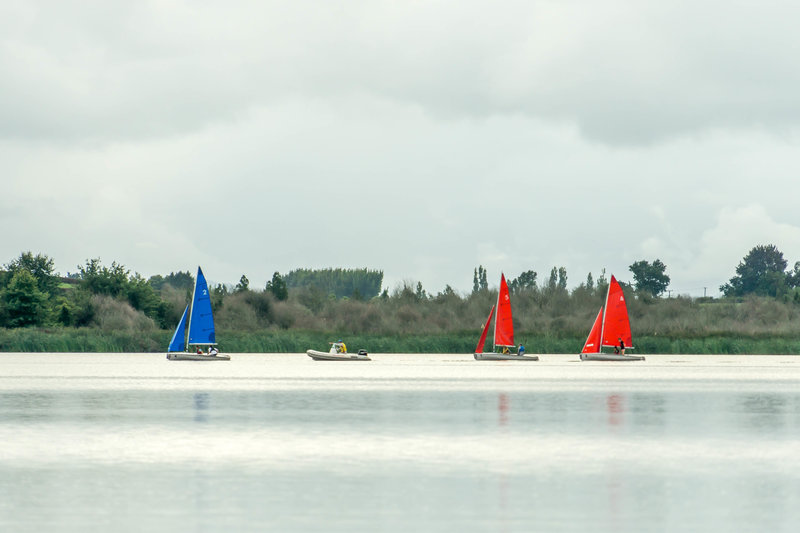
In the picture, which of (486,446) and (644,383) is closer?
(486,446)

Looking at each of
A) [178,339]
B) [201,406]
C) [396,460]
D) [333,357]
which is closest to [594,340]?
[333,357]

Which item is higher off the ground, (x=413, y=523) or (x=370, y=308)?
(x=370, y=308)

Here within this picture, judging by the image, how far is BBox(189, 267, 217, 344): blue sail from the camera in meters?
70.1

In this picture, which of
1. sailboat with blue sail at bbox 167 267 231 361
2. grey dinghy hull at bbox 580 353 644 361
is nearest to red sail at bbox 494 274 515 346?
grey dinghy hull at bbox 580 353 644 361

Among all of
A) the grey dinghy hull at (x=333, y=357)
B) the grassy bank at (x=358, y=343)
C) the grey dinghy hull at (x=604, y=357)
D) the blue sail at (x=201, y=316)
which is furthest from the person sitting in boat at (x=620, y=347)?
the blue sail at (x=201, y=316)

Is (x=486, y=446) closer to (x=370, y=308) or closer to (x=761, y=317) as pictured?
(x=370, y=308)

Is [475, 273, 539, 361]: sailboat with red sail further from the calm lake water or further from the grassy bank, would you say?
the calm lake water

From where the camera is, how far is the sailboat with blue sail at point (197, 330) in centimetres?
6981

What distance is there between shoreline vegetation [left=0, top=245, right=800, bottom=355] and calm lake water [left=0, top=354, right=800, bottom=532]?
42.7 meters

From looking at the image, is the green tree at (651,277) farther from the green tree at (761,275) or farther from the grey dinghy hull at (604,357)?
the grey dinghy hull at (604,357)

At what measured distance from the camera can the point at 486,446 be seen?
22.7m

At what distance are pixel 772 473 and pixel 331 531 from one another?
28.8ft

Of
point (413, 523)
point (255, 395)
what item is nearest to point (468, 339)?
point (255, 395)

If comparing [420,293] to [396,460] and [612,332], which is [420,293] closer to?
[612,332]
